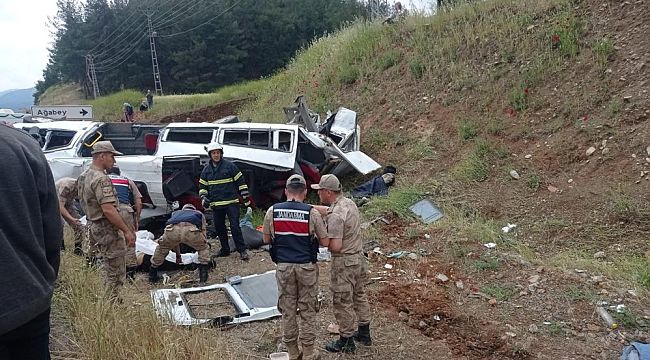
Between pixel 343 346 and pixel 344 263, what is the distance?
2.35 feet

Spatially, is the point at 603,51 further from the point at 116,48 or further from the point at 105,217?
the point at 116,48

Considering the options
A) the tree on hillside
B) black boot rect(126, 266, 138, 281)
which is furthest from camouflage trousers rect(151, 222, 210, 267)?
the tree on hillside

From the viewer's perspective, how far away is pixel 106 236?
5188 mm

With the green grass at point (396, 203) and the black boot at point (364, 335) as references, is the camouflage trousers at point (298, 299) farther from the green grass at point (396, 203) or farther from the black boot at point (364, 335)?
the green grass at point (396, 203)

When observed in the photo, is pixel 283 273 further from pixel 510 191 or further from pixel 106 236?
pixel 510 191

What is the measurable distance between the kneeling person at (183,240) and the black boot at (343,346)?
247cm

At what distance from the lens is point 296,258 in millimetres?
4254

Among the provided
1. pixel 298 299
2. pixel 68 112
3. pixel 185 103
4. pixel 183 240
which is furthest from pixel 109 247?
pixel 185 103

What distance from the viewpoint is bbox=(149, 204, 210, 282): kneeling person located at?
650 centimetres

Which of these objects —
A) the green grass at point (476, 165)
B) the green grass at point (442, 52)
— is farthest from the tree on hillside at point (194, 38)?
the green grass at point (476, 165)

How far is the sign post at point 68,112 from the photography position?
727 inches

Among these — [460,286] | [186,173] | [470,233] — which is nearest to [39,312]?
[460,286]

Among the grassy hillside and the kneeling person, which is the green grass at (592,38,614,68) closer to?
the grassy hillside

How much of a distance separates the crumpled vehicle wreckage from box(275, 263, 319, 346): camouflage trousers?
14.4ft
